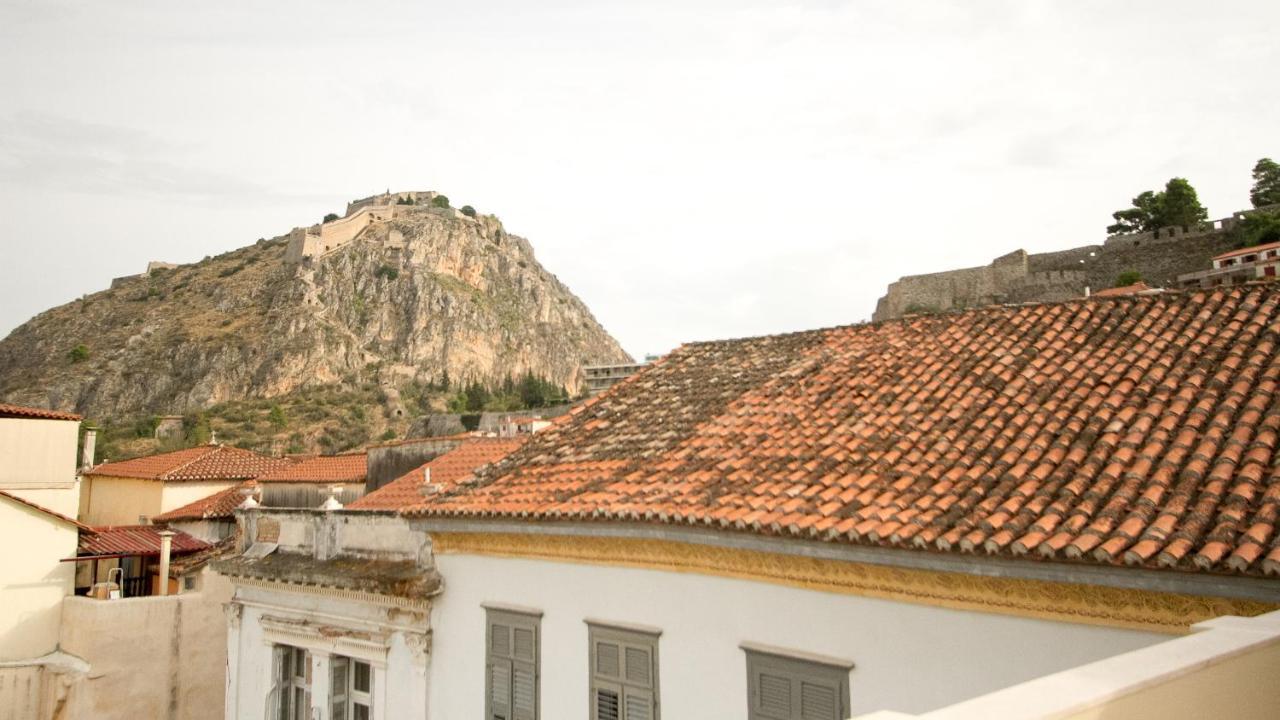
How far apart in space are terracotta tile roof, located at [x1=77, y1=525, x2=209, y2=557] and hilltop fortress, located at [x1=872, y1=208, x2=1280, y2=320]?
33487mm

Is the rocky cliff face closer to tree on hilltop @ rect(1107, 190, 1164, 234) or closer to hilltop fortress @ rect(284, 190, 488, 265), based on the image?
hilltop fortress @ rect(284, 190, 488, 265)

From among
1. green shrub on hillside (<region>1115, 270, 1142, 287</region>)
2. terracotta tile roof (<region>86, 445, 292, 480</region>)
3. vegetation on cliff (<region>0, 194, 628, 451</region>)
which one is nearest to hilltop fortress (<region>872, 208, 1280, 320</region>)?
green shrub on hillside (<region>1115, 270, 1142, 287</region>)

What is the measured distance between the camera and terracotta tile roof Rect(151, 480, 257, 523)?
29.1m

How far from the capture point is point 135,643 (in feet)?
64.9

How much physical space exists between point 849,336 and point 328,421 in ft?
273

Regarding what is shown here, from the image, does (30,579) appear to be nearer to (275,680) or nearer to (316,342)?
(275,680)

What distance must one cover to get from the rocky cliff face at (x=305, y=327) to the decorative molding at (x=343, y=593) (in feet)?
290

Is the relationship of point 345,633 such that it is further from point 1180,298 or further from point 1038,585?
point 1180,298

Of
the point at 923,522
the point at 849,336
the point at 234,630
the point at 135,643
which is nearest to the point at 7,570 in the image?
the point at 135,643

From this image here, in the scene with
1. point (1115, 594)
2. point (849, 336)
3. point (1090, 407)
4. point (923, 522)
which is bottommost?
point (1115, 594)

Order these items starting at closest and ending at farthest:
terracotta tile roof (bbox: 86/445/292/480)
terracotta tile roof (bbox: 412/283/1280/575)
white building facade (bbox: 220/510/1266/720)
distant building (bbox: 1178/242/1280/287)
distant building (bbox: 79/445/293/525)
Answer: terracotta tile roof (bbox: 412/283/1280/575) → white building facade (bbox: 220/510/1266/720) → distant building (bbox: 79/445/293/525) → terracotta tile roof (bbox: 86/445/292/480) → distant building (bbox: 1178/242/1280/287)

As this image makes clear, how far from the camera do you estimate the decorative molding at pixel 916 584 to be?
5.47 m

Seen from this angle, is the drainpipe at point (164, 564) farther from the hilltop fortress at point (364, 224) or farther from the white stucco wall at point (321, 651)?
the hilltop fortress at point (364, 224)

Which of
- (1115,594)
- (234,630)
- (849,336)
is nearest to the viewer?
(1115,594)
